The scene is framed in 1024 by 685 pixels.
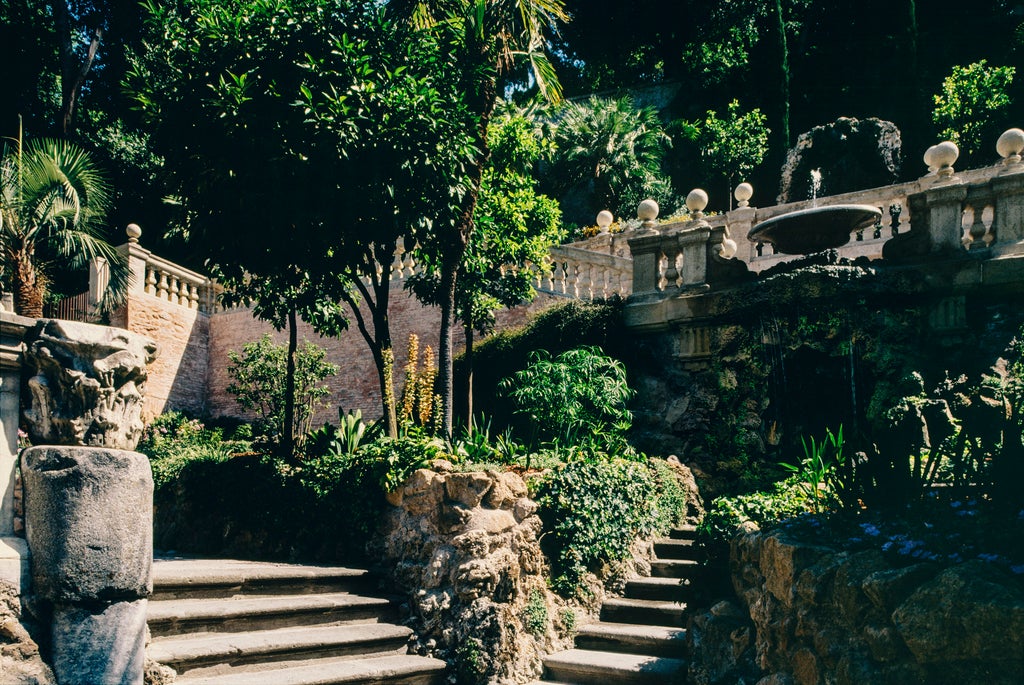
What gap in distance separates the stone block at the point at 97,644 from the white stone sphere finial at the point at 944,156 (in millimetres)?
10563

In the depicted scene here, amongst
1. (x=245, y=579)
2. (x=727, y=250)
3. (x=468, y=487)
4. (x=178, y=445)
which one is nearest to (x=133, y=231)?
(x=178, y=445)

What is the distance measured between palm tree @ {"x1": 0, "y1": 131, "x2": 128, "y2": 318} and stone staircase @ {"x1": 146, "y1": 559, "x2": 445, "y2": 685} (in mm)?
7050

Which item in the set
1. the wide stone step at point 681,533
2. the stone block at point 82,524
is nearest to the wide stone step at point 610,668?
the wide stone step at point 681,533

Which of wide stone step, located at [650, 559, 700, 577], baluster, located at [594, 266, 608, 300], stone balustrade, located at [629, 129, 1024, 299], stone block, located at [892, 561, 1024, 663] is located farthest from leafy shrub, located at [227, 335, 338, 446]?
stone block, located at [892, 561, 1024, 663]

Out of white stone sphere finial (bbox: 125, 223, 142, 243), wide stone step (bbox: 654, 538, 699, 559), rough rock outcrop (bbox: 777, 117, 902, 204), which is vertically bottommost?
wide stone step (bbox: 654, 538, 699, 559)

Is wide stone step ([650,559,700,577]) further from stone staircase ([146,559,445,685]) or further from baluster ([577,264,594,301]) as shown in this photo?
baluster ([577,264,594,301])

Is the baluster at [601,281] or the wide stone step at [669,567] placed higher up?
the baluster at [601,281]

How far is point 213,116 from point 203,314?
13.0m

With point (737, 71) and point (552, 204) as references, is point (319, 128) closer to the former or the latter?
point (552, 204)

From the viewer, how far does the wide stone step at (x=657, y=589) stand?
8352mm

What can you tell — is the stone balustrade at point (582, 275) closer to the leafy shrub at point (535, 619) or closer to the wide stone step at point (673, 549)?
the wide stone step at point (673, 549)

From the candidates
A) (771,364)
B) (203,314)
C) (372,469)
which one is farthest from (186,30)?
(203,314)

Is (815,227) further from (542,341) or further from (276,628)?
(276,628)

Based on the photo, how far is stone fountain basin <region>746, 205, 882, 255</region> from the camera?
1070cm
